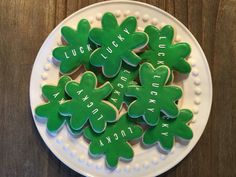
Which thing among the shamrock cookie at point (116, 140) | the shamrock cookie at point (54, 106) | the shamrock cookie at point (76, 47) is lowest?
the shamrock cookie at point (116, 140)

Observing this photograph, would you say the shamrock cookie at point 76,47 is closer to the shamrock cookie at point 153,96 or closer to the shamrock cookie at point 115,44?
the shamrock cookie at point 115,44

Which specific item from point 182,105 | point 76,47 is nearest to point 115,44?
point 76,47

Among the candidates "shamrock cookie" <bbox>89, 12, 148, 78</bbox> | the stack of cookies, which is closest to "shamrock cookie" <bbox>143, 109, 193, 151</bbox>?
the stack of cookies

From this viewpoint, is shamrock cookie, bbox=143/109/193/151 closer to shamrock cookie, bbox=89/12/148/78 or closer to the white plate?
the white plate

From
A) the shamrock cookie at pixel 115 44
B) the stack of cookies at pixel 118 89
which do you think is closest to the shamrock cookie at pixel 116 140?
the stack of cookies at pixel 118 89

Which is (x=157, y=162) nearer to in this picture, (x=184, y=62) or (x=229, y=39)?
(x=184, y=62)

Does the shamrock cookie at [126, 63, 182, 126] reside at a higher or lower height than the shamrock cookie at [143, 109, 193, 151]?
higher
